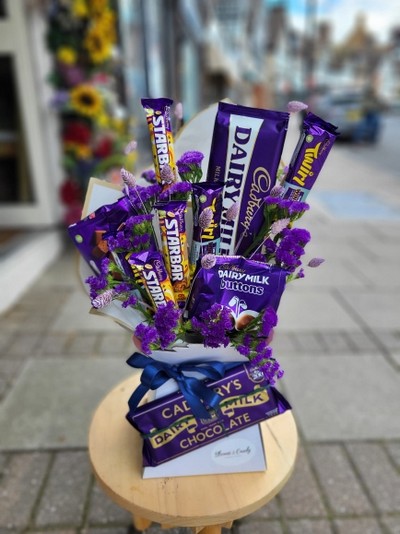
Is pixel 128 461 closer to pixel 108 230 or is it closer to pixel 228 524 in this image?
pixel 228 524

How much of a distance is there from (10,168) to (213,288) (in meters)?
3.72

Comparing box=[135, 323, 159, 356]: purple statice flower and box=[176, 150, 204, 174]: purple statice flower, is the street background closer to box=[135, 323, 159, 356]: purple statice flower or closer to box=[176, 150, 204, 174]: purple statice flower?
box=[135, 323, 159, 356]: purple statice flower

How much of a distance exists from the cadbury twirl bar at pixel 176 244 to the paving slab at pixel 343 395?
4.13ft

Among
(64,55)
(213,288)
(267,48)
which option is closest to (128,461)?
(213,288)

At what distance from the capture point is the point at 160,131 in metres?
1.00

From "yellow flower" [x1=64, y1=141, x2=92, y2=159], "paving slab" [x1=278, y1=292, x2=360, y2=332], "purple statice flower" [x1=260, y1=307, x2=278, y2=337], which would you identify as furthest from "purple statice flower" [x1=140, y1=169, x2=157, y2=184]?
"yellow flower" [x1=64, y1=141, x2=92, y2=159]

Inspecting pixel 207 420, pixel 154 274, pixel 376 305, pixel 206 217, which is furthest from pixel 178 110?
pixel 376 305

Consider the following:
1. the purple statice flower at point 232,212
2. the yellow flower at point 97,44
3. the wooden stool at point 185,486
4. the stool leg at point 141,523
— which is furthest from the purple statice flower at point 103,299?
the yellow flower at point 97,44

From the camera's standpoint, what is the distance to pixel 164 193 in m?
0.99

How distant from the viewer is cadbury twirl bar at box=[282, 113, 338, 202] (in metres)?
0.96

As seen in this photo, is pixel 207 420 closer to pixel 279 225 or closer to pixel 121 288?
pixel 121 288

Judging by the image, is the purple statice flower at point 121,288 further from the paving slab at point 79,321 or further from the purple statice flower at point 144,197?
the paving slab at point 79,321

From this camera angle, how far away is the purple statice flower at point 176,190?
0.96m

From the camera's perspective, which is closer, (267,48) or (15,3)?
(15,3)
